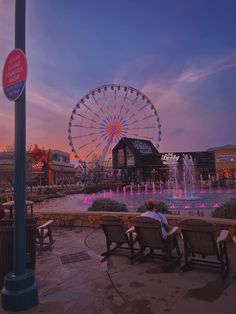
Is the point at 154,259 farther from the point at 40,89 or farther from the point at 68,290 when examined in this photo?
the point at 40,89

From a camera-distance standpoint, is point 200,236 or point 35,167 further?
point 35,167

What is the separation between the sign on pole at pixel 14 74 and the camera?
3832 millimetres

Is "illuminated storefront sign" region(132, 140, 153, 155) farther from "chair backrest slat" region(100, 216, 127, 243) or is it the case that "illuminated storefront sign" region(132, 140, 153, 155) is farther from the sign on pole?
the sign on pole

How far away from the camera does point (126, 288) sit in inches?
163

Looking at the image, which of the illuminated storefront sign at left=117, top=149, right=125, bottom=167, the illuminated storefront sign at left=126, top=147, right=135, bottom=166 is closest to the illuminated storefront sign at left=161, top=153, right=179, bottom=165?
the illuminated storefront sign at left=126, top=147, right=135, bottom=166

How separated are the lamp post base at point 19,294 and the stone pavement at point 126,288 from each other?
102 millimetres

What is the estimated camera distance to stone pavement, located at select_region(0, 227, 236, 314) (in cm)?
354

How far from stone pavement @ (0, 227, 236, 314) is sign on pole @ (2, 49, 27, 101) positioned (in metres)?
2.73

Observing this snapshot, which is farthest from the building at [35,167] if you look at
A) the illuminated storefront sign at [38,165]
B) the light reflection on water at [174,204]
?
the light reflection on water at [174,204]

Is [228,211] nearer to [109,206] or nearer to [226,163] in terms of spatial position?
[109,206]

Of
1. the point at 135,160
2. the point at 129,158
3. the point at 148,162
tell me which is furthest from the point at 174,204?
the point at 129,158

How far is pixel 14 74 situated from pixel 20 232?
2.08m

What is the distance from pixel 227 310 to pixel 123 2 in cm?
1148

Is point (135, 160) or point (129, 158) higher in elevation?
point (129, 158)
